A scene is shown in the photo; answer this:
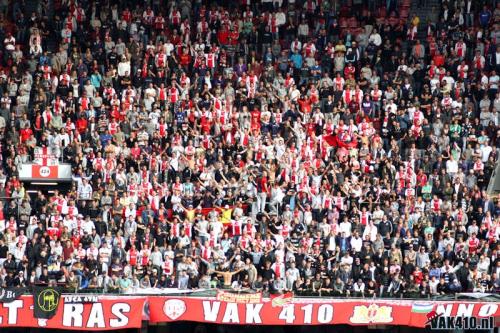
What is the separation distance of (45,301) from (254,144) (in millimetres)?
8512

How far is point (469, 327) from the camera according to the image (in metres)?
34.4

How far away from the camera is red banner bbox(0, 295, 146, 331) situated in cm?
3412

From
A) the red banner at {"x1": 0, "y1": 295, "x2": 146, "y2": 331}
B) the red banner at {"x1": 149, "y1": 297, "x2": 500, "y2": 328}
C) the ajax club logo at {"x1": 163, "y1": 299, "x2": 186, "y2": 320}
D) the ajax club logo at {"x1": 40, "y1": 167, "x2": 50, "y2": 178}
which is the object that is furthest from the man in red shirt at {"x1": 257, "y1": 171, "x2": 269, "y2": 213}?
the ajax club logo at {"x1": 40, "y1": 167, "x2": 50, "y2": 178}

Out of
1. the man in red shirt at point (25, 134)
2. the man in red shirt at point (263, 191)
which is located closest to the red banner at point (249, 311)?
the man in red shirt at point (263, 191)

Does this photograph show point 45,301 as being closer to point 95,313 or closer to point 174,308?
point 95,313

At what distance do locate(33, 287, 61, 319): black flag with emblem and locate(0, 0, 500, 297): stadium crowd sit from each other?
86 cm

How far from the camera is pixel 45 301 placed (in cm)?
3400

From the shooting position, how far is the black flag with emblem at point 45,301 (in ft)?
112

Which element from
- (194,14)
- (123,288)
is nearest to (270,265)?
(123,288)

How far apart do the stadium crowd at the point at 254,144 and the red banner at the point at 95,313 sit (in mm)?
615

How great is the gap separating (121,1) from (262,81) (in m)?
5.90

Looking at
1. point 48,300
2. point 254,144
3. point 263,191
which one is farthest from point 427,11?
point 48,300

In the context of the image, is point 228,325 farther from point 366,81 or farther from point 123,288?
point 366,81

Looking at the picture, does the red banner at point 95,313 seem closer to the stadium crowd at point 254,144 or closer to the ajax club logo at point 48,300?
the ajax club logo at point 48,300
